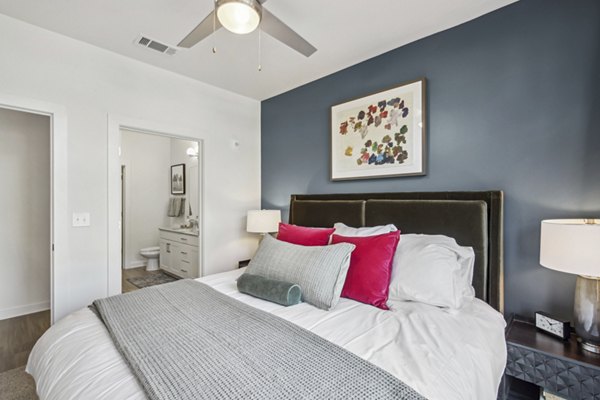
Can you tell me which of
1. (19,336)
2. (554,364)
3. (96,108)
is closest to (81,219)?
(96,108)

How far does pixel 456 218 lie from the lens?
2010 mm

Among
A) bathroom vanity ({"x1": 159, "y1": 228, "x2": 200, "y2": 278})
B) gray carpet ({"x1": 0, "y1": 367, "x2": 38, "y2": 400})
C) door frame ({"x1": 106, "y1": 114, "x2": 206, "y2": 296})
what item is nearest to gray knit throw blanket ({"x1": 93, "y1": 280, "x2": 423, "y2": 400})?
gray carpet ({"x1": 0, "y1": 367, "x2": 38, "y2": 400})

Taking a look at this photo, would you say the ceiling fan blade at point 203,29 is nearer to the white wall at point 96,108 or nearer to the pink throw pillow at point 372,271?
the white wall at point 96,108

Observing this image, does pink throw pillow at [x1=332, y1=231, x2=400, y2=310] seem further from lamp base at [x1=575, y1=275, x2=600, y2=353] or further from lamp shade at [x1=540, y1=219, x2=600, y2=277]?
lamp base at [x1=575, y1=275, x2=600, y2=353]

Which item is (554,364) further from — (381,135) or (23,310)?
(23,310)

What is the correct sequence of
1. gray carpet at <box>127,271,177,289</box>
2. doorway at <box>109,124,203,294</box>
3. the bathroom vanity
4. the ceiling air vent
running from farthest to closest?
doorway at <box>109,124,203,294</box> → gray carpet at <box>127,271,177,289</box> → the bathroom vanity → the ceiling air vent

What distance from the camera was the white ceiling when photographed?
1.96m

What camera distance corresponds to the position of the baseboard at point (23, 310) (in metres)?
3.16

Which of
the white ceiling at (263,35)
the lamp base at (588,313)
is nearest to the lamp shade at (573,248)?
the lamp base at (588,313)

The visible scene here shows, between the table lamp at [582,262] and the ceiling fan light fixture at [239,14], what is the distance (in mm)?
1919

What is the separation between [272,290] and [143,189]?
4.69 metres

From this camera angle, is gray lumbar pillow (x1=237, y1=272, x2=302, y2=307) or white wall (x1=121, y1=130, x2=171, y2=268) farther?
white wall (x1=121, y1=130, x2=171, y2=268)

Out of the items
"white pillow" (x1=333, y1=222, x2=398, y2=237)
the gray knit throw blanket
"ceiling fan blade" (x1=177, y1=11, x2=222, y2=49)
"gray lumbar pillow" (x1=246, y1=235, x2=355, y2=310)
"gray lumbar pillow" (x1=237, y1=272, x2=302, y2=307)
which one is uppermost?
"ceiling fan blade" (x1=177, y1=11, x2=222, y2=49)

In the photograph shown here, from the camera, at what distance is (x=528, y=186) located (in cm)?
185
